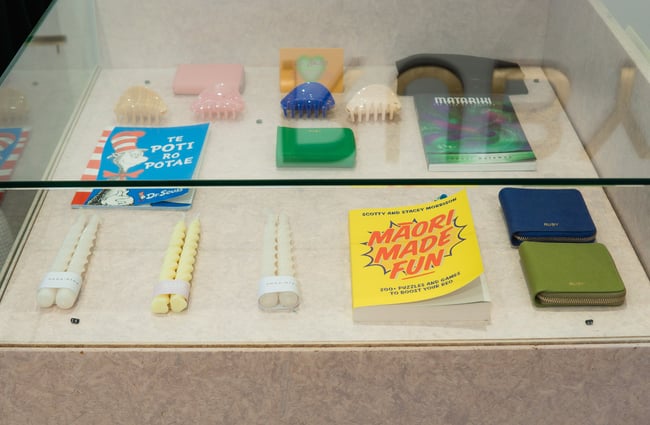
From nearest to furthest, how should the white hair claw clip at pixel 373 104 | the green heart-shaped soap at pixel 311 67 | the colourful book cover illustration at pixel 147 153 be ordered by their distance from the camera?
the colourful book cover illustration at pixel 147 153 < the white hair claw clip at pixel 373 104 < the green heart-shaped soap at pixel 311 67

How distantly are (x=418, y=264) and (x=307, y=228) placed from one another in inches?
8.8

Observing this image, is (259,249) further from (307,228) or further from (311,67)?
(311,67)

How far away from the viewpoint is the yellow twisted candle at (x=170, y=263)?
1220 millimetres

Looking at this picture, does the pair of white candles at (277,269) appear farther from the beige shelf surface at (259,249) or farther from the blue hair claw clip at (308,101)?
the blue hair claw clip at (308,101)

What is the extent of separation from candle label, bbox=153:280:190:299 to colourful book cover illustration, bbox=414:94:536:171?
45cm

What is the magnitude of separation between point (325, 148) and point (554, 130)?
14.0 inches

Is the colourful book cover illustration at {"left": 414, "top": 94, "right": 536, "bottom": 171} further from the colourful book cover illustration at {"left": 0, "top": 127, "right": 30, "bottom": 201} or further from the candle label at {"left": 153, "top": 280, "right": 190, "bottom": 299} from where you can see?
the colourful book cover illustration at {"left": 0, "top": 127, "right": 30, "bottom": 201}

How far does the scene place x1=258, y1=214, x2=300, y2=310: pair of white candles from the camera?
4.02 ft

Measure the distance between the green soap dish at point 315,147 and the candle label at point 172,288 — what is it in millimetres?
305

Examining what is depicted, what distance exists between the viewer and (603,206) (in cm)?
Answer: 141

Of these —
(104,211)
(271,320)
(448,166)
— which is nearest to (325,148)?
(448,166)

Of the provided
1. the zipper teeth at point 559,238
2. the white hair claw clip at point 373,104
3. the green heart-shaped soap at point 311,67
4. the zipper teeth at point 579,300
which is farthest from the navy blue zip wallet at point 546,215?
the green heart-shaped soap at point 311,67

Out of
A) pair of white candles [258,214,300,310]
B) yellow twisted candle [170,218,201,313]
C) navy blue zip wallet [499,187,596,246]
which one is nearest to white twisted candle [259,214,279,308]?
pair of white candles [258,214,300,310]

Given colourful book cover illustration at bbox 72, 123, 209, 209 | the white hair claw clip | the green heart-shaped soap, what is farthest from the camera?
the green heart-shaped soap
